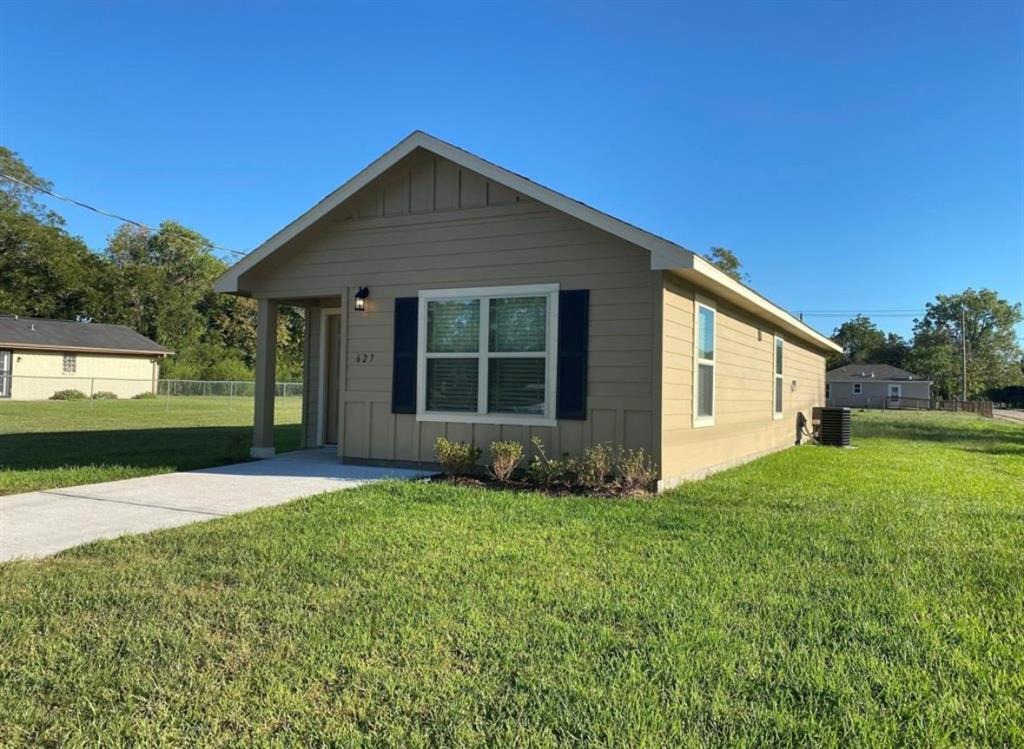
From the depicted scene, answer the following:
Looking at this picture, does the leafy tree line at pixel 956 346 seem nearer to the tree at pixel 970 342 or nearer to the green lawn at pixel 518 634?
the tree at pixel 970 342

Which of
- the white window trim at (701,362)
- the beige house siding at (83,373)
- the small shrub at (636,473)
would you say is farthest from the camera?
the beige house siding at (83,373)

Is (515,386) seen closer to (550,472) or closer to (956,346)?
(550,472)

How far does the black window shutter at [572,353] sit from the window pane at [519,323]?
0.85 ft

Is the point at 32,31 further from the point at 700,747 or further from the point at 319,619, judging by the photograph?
the point at 700,747

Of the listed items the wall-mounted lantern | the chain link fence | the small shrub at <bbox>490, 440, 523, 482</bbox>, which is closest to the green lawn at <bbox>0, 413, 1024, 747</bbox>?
the small shrub at <bbox>490, 440, 523, 482</bbox>

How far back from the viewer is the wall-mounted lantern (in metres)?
8.25

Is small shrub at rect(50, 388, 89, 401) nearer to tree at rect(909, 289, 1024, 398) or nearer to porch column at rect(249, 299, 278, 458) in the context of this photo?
porch column at rect(249, 299, 278, 458)

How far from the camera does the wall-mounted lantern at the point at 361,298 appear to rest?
27.1 ft

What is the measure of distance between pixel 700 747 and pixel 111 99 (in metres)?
21.5

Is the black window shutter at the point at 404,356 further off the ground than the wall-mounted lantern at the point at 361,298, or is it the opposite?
the wall-mounted lantern at the point at 361,298

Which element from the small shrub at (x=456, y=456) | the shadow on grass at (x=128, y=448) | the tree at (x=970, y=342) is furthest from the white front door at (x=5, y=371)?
the tree at (x=970, y=342)

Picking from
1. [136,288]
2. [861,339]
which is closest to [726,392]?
[136,288]

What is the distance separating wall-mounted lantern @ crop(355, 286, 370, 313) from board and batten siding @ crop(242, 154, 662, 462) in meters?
0.06

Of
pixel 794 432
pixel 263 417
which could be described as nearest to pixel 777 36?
pixel 794 432
